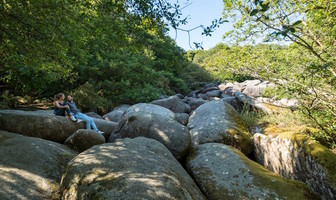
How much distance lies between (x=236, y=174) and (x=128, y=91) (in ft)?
44.9

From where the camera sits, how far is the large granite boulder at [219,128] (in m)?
6.71

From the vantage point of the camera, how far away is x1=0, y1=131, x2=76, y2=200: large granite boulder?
3.28 m

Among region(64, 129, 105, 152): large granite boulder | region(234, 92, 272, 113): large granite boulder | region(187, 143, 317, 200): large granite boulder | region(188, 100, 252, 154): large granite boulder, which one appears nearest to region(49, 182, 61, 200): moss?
region(64, 129, 105, 152): large granite boulder

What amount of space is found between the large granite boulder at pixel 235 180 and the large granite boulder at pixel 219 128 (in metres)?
1.43

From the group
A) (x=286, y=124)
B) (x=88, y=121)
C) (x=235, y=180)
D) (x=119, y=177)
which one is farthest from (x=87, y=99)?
(x=119, y=177)

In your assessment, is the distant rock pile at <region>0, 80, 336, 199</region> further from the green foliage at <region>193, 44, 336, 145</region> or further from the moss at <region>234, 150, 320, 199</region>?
the green foliage at <region>193, 44, 336, 145</region>

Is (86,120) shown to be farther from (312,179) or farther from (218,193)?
(312,179)

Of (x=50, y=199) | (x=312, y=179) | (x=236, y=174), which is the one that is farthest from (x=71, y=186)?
(x=312, y=179)

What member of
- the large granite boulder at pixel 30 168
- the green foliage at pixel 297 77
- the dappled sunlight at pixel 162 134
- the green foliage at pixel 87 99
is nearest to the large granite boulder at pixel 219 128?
the green foliage at pixel 297 77

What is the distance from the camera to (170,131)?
19.4 feet

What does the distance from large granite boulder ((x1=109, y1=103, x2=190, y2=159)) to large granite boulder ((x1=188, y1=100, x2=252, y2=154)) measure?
130cm

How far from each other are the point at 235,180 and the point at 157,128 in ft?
8.36

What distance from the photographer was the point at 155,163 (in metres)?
3.62

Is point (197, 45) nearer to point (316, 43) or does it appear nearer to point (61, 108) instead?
point (316, 43)
